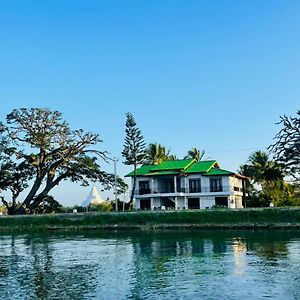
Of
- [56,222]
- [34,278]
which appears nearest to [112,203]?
[56,222]

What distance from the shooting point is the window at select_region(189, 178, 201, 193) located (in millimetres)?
54531

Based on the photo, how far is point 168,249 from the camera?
2492cm

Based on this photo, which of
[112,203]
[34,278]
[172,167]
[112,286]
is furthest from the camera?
[112,203]

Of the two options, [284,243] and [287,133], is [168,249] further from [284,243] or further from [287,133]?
[287,133]

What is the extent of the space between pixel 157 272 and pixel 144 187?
128 ft

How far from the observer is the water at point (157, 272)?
1350 cm

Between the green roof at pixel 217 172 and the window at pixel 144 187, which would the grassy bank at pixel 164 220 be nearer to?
the window at pixel 144 187

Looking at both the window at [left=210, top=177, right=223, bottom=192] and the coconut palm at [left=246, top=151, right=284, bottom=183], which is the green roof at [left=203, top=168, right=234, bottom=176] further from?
the coconut palm at [left=246, top=151, right=284, bottom=183]

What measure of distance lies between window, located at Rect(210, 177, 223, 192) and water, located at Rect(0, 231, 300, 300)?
26.4 m

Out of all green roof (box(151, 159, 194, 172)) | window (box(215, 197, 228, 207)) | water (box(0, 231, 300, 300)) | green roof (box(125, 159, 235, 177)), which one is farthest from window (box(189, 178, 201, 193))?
water (box(0, 231, 300, 300))

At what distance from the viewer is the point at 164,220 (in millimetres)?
42312

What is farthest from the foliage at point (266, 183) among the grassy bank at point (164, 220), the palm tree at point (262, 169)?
the grassy bank at point (164, 220)

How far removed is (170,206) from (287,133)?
51.3 ft

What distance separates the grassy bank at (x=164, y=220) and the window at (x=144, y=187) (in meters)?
11.6
